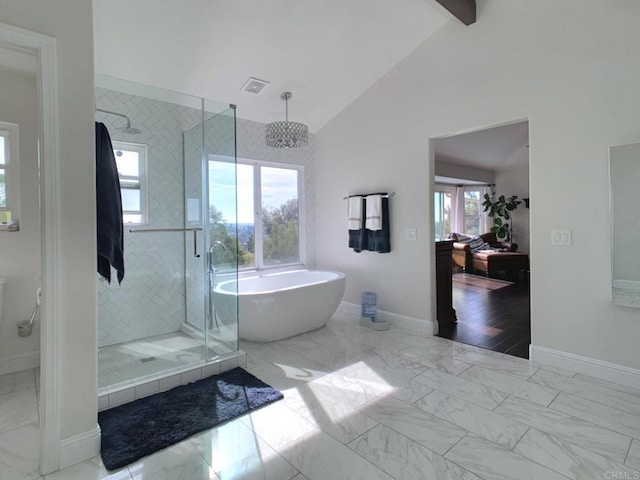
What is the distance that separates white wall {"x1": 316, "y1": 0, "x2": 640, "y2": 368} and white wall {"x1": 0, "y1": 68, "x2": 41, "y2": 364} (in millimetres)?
3599

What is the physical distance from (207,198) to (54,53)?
181 centimetres

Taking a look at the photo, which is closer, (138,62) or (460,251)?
(138,62)

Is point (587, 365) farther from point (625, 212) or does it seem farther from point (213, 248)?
point (213, 248)

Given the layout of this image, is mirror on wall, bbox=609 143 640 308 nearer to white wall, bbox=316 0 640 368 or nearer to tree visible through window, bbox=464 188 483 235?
white wall, bbox=316 0 640 368

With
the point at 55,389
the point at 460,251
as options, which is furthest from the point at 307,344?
the point at 460,251

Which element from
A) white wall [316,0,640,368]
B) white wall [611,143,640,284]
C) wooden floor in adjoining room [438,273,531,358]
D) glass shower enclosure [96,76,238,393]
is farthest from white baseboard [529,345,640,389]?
glass shower enclosure [96,76,238,393]

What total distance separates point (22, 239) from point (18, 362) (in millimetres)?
1088

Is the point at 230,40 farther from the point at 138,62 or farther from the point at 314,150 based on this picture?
the point at 314,150

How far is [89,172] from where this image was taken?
1.84 meters

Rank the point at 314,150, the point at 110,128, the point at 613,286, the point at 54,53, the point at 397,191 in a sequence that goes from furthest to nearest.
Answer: the point at 314,150
the point at 397,191
the point at 110,128
the point at 613,286
the point at 54,53

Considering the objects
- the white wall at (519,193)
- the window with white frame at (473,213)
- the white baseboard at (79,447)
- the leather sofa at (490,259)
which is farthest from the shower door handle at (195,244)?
the white wall at (519,193)

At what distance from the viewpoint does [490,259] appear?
7090 mm

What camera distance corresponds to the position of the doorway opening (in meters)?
3.95

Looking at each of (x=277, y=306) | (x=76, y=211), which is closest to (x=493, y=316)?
(x=277, y=306)
